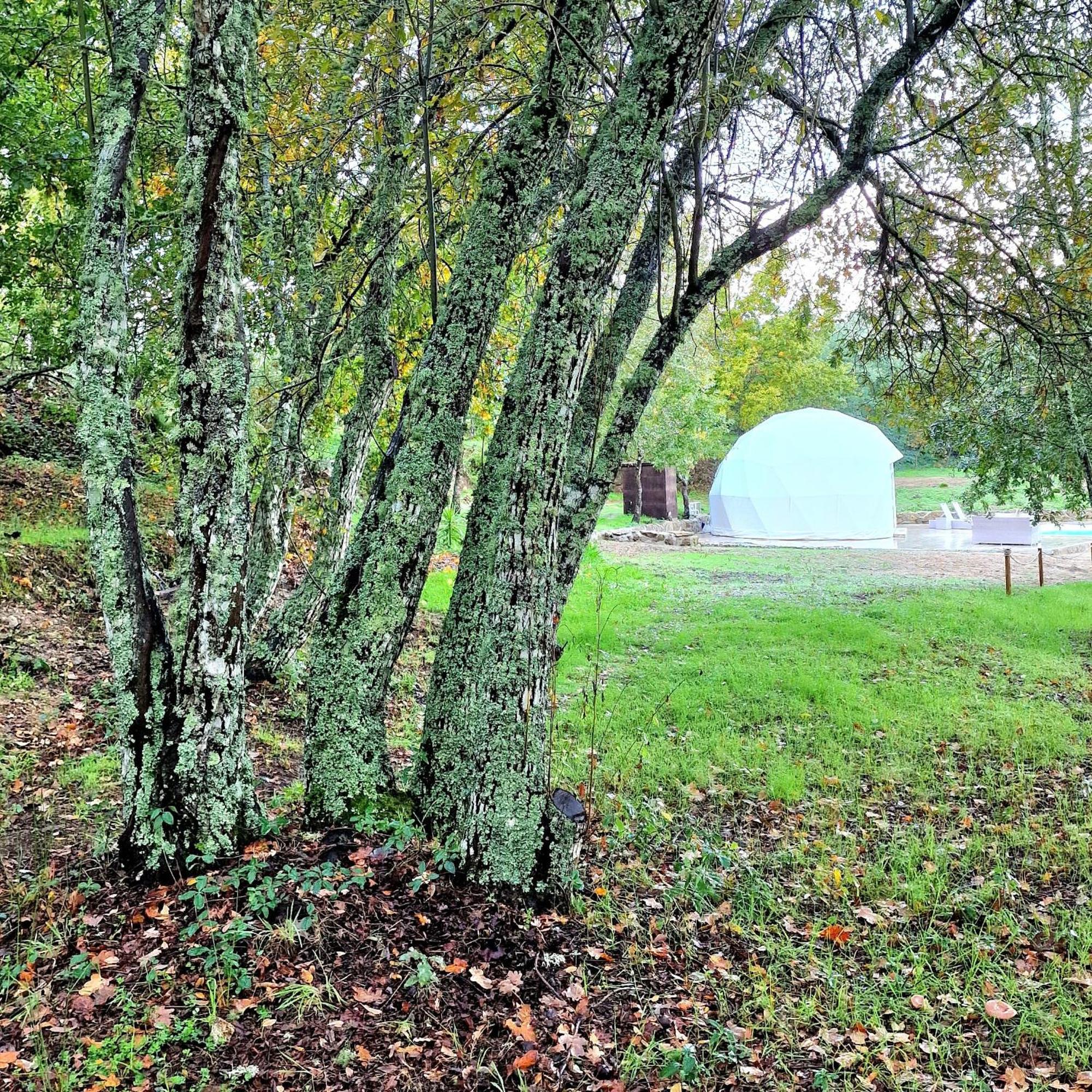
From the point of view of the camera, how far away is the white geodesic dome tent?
26.0 m

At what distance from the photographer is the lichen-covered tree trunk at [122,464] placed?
3.00m

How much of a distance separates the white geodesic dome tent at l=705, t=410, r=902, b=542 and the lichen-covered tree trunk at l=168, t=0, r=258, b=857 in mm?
24706

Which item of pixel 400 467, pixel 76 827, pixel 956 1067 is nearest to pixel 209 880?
pixel 76 827

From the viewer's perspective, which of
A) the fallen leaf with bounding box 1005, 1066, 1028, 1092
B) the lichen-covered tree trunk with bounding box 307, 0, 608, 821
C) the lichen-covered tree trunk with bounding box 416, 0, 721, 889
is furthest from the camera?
the lichen-covered tree trunk with bounding box 307, 0, 608, 821

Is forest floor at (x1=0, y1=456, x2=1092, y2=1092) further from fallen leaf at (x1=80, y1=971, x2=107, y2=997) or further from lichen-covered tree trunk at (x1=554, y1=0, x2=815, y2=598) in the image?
lichen-covered tree trunk at (x1=554, y1=0, x2=815, y2=598)

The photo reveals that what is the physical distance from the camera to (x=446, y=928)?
3.07 m

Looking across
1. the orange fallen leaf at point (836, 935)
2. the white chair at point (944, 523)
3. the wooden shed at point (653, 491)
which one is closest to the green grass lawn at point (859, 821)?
the orange fallen leaf at point (836, 935)

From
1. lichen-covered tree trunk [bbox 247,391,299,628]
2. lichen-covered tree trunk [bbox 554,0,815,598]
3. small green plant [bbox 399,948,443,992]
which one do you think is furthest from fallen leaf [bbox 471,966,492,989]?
lichen-covered tree trunk [bbox 247,391,299,628]

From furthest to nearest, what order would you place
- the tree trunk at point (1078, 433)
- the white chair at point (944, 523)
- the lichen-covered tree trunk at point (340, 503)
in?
the white chair at point (944, 523) < the tree trunk at point (1078, 433) < the lichen-covered tree trunk at point (340, 503)

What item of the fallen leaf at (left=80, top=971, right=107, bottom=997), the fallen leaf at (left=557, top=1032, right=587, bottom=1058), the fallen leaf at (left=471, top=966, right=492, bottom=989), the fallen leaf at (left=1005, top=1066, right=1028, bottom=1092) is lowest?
the fallen leaf at (left=1005, top=1066, right=1028, bottom=1092)

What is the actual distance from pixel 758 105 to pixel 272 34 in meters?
4.08

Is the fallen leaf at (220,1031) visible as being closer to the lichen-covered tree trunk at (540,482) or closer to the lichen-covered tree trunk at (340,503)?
the lichen-covered tree trunk at (540,482)

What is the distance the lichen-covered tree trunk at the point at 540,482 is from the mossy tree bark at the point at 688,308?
60 cm

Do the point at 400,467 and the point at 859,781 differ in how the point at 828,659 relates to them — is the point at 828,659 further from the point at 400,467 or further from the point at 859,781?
the point at 400,467
